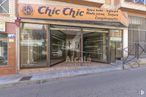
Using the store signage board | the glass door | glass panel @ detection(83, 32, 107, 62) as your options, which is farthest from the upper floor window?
glass panel @ detection(83, 32, 107, 62)

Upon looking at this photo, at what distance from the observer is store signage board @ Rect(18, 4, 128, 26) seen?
11688mm

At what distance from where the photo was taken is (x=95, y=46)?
1705 cm

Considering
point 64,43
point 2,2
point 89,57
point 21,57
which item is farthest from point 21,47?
point 89,57

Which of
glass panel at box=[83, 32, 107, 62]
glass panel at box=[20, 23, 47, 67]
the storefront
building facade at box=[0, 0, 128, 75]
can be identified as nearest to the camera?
building facade at box=[0, 0, 128, 75]

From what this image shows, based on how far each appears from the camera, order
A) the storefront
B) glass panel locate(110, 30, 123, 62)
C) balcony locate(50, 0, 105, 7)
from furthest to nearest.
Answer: glass panel locate(110, 30, 123, 62), balcony locate(50, 0, 105, 7), the storefront

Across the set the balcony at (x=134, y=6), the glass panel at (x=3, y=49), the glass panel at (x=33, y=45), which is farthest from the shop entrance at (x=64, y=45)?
the balcony at (x=134, y=6)

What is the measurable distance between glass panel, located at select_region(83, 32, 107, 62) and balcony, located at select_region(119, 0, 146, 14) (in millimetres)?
3326

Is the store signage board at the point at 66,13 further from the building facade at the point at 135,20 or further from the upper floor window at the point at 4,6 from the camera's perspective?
the building facade at the point at 135,20

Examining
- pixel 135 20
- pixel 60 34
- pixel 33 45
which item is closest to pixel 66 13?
pixel 60 34

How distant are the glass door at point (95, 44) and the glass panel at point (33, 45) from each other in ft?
12.6

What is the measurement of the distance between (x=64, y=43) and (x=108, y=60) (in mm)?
4099

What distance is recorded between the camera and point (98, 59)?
16641 millimetres

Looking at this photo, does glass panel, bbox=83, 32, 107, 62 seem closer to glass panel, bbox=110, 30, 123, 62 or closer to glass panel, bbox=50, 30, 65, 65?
glass panel, bbox=110, 30, 123, 62

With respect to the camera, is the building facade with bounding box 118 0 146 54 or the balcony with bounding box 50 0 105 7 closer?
the balcony with bounding box 50 0 105 7
